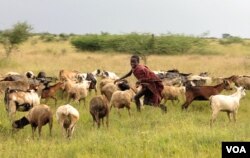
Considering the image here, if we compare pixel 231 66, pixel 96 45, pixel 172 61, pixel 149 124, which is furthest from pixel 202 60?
pixel 149 124

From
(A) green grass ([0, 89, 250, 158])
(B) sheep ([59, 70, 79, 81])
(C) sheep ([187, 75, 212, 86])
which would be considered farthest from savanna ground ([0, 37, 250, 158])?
(B) sheep ([59, 70, 79, 81])

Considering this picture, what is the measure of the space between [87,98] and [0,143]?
24.0 ft

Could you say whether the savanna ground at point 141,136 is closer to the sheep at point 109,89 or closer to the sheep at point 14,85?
the sheep at point 14,85

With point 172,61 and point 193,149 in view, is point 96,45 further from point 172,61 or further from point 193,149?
point 193,149

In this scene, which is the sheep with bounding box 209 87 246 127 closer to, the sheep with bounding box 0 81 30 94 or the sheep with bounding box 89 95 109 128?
the sheep with bounding box 89 95 109 128

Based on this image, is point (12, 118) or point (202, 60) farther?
point (202, 60)

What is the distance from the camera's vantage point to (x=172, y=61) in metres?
33.6

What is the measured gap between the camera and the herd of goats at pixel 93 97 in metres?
11.7

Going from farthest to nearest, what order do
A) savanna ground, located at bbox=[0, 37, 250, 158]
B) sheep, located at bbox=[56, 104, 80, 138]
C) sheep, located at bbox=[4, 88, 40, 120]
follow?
sheep, located at bbox=[4, 88, 40, 120] < sheep, located at bbox=[56, 104, 80, 138] < savanna ground, located at bbox=[0, 37, 250, 158]

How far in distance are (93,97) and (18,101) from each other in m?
2.35

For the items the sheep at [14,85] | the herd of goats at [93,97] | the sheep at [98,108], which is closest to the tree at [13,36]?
the herd of goats at [93,97]

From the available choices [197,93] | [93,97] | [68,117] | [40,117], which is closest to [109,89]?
[197,93]

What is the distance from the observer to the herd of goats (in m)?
11.7

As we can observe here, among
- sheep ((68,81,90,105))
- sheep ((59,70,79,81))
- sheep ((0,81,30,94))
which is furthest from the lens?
sheep ((59,70,79,81))
